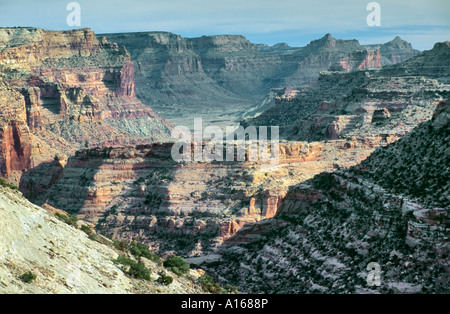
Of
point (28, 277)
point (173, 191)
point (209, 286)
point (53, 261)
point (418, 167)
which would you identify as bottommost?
point (209, 286)

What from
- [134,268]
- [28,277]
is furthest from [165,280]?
[28,277]


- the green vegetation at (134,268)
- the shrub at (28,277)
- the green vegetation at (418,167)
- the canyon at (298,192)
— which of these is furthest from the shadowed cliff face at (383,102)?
the shrub at (28,277)

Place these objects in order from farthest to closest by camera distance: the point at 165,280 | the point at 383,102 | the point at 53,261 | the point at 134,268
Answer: the point at 383,102 < the point at 165,280 < the point at 134,268 < the point at 53,261

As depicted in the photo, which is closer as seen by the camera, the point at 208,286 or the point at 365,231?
the point at 208,286

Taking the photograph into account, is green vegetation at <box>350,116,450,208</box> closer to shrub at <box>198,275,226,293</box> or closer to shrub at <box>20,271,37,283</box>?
shrub at <box>198,275,226,293</box>

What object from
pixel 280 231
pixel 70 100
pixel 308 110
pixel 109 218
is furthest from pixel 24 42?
pixel 280 231

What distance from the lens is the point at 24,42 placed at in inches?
7751

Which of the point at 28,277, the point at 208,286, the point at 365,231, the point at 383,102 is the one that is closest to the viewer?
the point at 28,277

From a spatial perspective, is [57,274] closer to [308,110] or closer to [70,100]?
[308,110]

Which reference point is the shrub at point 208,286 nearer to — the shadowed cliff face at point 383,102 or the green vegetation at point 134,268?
the green vegetation at point 134,268

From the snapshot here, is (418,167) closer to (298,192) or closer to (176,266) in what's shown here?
(298,192)

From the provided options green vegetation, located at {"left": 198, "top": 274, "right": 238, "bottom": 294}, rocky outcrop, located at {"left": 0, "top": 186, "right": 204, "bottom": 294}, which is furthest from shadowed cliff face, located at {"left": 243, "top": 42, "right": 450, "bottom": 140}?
rocky outcrop, located at {"left": 0, "top": 186, "right": 204, "bottom": 294}

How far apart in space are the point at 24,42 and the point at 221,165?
390 ft

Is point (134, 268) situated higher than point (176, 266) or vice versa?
point (134, 268)
